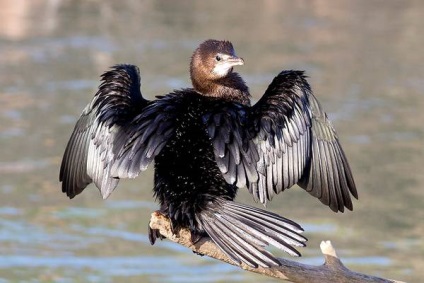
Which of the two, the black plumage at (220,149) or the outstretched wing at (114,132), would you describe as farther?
the outstretched wing at (114,132)

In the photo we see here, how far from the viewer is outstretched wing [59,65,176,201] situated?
541 centimetres

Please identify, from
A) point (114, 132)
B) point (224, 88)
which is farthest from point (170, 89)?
point (114, 132)

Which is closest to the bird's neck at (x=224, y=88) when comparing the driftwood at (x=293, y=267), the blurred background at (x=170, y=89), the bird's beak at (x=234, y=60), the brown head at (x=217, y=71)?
the brown head at (x=217, y=71)

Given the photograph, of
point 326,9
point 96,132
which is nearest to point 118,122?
point 96,132

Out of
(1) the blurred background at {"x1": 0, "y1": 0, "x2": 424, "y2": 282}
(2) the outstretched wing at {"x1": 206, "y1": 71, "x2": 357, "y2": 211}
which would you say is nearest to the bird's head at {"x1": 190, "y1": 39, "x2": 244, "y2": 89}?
(2) the outstretched wing at {"x1": 206, "y1": 71, "x2": 357, "y2": 211}

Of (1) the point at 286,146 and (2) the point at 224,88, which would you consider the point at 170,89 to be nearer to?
(2) the point at 224,88

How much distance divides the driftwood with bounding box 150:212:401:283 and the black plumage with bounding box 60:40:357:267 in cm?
7

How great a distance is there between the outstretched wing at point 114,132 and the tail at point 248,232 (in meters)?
0.44

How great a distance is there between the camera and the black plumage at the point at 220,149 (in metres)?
5.18

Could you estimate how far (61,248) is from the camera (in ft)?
36.8

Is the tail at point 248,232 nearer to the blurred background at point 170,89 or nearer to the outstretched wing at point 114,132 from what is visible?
the outstretched wing at point 114,132

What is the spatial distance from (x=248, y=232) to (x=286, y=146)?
79 cm

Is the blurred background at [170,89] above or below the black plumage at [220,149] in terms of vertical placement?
above

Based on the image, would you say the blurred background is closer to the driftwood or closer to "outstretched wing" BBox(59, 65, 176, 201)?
"outstretched wing" BBox(59, 65, 176, 201)
